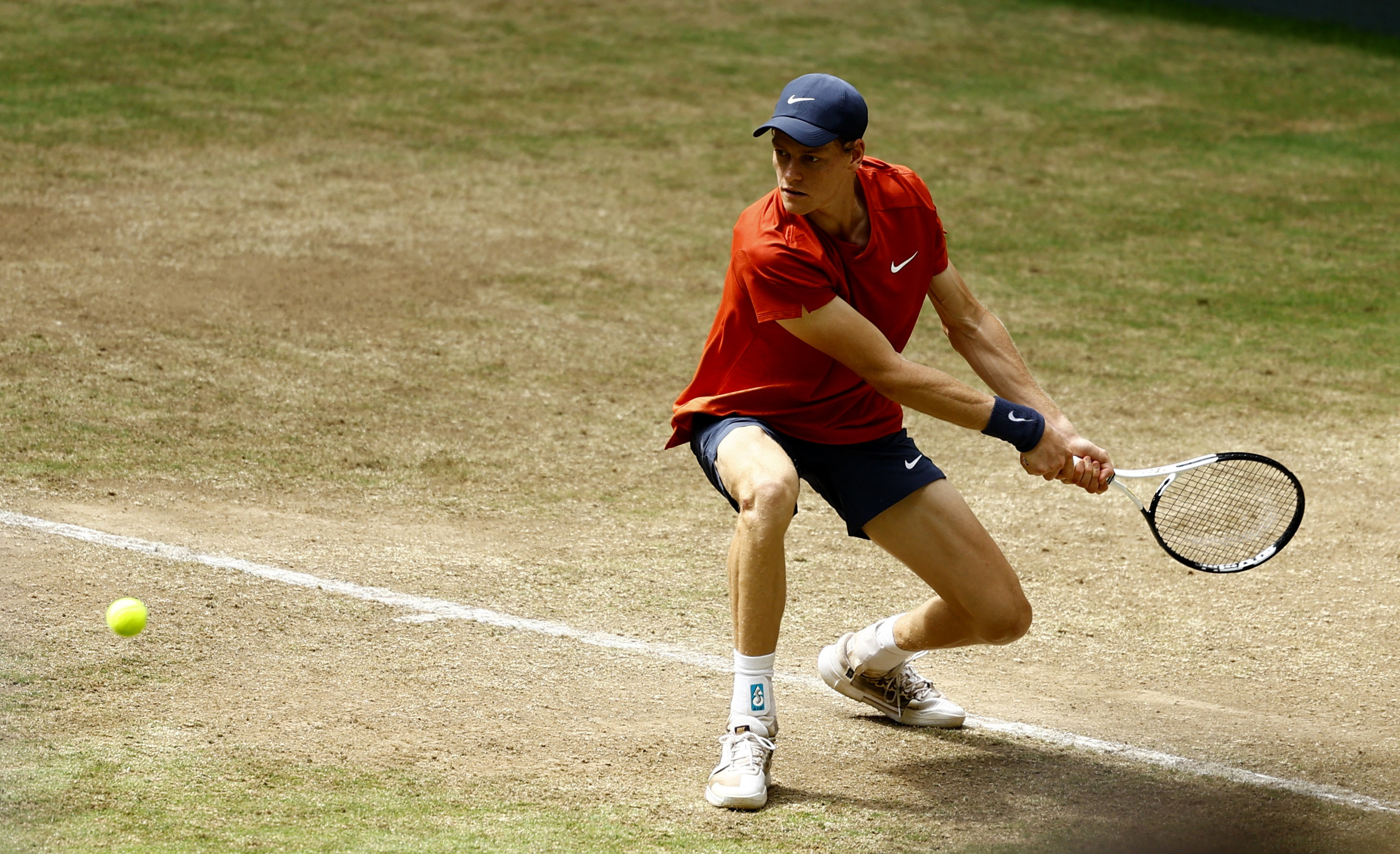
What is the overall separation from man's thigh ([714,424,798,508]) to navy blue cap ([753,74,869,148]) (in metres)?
0.90

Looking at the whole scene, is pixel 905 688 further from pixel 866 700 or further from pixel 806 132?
pixel 806 132

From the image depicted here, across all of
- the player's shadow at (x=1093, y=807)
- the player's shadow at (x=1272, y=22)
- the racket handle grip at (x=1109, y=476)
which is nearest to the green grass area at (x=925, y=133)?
the player's shadow at (x=1272, y=22)

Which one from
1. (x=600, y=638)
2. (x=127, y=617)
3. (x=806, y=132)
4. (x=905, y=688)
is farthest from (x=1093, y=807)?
(x=127, y=617)

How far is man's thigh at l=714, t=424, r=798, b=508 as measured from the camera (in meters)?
4.33

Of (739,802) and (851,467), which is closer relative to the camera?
(739,802)

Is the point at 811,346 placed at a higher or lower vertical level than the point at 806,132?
lower

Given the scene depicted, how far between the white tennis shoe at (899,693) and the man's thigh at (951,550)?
0.48 metres

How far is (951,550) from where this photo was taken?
4.66 meters

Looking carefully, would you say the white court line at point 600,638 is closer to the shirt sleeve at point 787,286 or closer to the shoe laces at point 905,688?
the shoe laces at point 905,688

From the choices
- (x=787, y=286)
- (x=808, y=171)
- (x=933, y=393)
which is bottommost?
(x=933, y=393)

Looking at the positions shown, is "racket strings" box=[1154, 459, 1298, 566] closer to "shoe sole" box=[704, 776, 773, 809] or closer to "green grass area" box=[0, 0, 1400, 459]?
"shoe sole" box=[704, 776, 773, 809]

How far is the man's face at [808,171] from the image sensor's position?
449cm

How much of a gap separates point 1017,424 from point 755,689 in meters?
1.13

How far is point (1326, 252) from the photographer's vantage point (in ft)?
40.9
